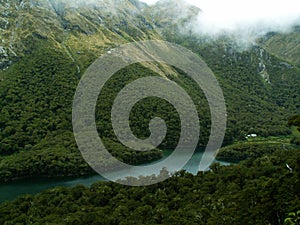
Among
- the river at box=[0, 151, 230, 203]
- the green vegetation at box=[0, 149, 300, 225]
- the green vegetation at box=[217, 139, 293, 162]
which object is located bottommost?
the green vegetation at box=[217, 139, 293, 162]

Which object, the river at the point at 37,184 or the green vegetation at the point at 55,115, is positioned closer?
the river at the point at 37,184

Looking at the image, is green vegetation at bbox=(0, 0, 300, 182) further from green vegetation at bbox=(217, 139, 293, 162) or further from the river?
green vegetation at bbox=(217, 139, 293, 162)

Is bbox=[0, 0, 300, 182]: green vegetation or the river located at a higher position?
bbox=[0, 0, 300, 182]: green vegetation

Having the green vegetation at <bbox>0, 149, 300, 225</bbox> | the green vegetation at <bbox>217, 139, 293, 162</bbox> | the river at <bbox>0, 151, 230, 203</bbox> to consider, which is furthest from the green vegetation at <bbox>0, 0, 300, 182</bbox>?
the green vegetation at <bbox>0, 149, 300, 225</bbox>

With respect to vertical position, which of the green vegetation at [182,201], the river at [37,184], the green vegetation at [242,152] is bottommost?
the green vegetation at [242,152]

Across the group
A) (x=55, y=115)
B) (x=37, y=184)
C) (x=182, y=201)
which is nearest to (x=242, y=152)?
(x=37, y=184)

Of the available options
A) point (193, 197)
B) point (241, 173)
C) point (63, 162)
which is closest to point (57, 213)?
point (193, 197)

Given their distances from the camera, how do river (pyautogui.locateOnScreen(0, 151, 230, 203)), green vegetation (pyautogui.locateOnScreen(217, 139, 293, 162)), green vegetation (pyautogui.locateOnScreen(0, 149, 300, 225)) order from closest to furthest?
green vegetation (pyautogui.locateOnScreen(0, 149, 300, 225)) → river (pyautogui.locateOnScreen(0, 151, 230, 203)) → green vegetation (pyautogui.locateOnScreen(217, 139, 293, 162))

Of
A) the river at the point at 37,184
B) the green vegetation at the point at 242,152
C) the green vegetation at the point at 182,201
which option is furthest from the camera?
the green vegetation at the point at 242,152

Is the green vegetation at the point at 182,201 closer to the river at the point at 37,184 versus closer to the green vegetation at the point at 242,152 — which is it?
the river at the point at 37,184

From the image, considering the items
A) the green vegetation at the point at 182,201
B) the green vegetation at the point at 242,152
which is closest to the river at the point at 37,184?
the green vegetation at the point at 182,201
